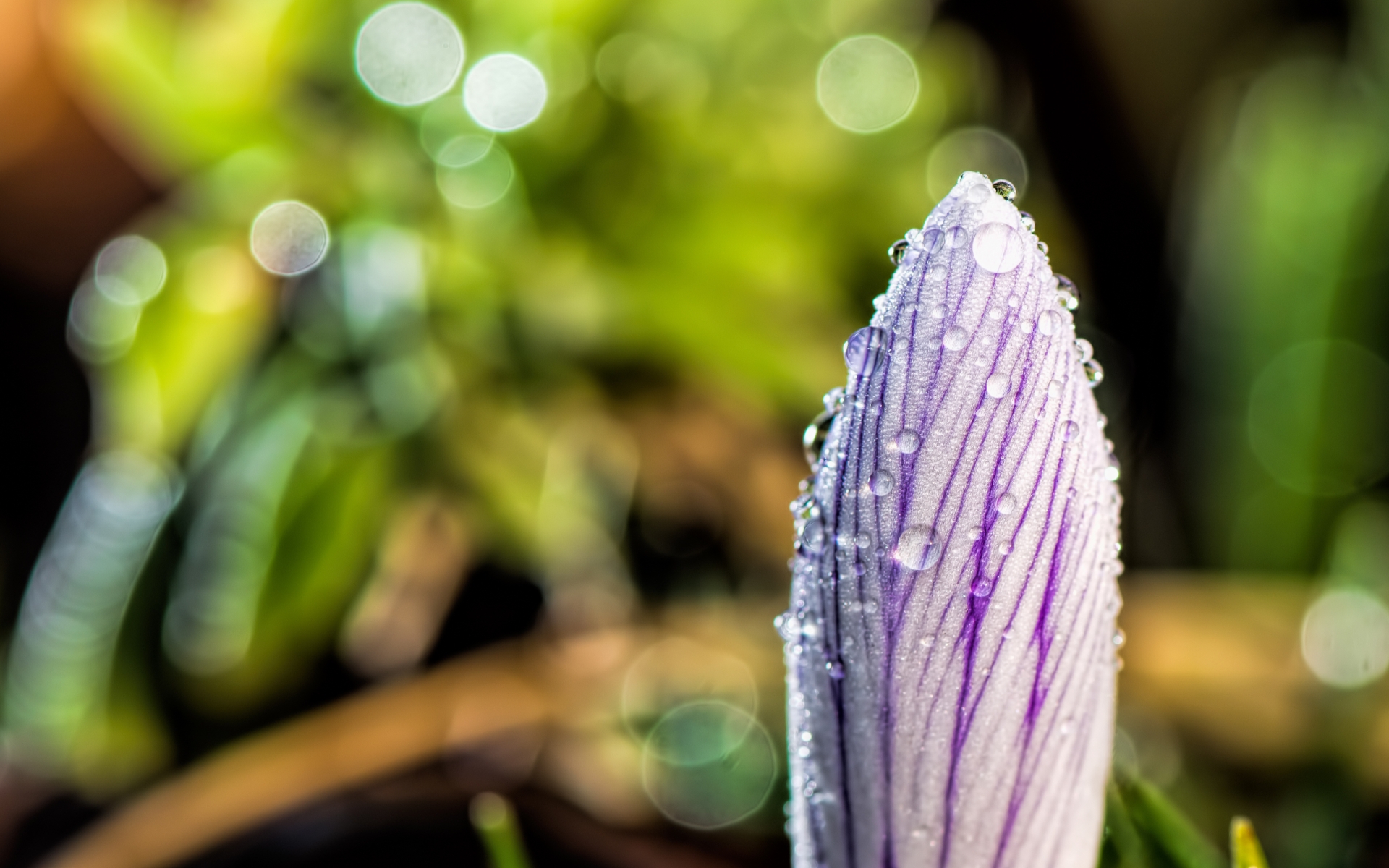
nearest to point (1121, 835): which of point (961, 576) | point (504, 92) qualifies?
point (961, 576)

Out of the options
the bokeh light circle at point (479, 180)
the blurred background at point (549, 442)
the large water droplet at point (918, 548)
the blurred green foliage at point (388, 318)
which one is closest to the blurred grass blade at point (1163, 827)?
the large water droplet at point (918, 548)

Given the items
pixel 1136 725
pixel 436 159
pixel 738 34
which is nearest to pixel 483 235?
pixel 436 159

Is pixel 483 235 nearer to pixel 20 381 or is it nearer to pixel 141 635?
pixel 141 635

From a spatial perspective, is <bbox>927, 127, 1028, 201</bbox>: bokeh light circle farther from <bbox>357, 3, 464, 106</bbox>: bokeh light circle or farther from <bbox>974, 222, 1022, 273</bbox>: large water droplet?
Result: <bbox>974, 222, 1022, 273</bbox>: large water droplet

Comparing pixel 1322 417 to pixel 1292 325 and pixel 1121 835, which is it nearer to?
pixel 1292 325

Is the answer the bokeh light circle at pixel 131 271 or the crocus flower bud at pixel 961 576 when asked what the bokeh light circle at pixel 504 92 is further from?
the crocus flower bud at pixel 961 576

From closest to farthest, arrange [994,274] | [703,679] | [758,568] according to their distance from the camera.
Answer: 1. [994,274]
2. [703,679]
3. [758,568]
